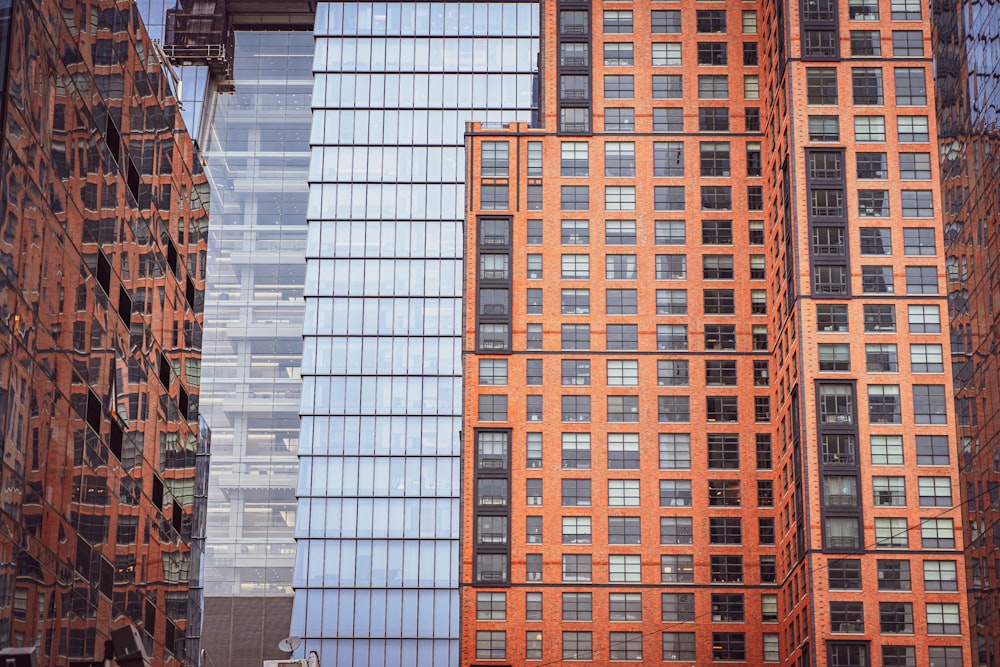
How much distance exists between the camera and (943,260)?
123m

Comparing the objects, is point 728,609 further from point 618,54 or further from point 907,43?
point 618,54

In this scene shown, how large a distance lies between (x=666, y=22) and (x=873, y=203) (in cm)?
2989

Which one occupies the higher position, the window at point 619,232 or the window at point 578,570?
the window at point 619,232

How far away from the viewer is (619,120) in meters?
141

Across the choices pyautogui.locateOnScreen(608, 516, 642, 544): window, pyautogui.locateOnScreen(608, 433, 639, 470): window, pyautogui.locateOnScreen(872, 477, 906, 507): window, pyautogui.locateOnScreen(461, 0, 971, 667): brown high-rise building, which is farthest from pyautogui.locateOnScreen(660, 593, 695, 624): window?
pyautogui.locateOnScreen(872, 477, 906, 507): window

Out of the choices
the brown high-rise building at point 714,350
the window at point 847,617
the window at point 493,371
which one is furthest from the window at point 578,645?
the window at point 493,371

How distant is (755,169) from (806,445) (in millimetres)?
31573

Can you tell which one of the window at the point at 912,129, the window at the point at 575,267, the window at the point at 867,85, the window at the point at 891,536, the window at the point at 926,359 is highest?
the window at the point at 867,85

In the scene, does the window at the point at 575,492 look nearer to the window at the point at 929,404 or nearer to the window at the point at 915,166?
the window at the point at 929,404

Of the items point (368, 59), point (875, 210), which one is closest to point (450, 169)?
point (368, 59)

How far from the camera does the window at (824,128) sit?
127250 mm

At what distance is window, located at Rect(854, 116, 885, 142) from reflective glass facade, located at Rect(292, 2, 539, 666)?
4018 centimetres

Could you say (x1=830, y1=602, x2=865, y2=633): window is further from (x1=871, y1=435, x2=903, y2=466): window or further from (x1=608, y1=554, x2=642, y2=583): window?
(x1=608, y1=554, x2=642, y2=583): window

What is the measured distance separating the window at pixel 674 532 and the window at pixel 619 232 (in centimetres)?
2540
